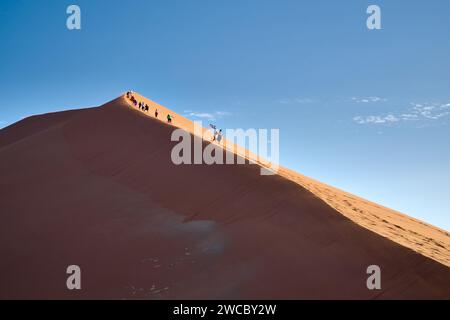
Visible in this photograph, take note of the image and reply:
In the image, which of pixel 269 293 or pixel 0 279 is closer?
pixel 269 293

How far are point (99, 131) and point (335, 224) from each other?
12497 mm

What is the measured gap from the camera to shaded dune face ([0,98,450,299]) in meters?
7.27

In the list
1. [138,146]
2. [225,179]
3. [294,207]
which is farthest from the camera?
[138,146]

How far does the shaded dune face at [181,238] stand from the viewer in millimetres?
7266

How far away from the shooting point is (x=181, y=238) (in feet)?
30.2

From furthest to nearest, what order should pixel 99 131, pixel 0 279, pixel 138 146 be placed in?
1. pixel 99 131
2. pixel 138 146
3. pixel 0 279

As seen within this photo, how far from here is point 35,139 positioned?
18297mm
